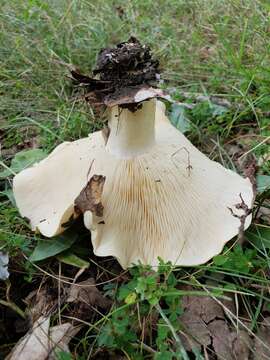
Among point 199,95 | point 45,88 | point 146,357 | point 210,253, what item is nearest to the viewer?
point 146,357

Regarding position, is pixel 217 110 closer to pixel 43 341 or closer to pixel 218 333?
pixel 218 333

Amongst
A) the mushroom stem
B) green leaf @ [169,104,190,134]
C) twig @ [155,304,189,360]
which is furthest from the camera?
green leaf @ [169,104,190,134]

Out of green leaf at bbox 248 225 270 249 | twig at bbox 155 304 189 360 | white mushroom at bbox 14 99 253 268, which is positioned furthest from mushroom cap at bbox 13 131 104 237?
green leaf at bbox 248 225 270 249

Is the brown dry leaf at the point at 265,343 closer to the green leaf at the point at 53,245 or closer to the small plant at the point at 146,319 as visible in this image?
A: the small plant at the point at 146,319

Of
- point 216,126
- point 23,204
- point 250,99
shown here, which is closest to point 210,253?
point 23,204

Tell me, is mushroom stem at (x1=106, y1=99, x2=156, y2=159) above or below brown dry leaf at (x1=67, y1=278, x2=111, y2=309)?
above

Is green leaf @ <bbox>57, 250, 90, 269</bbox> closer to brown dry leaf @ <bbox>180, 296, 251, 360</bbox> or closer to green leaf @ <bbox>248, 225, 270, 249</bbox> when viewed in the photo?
brown dry leaf @ <bbox>180, 296, 251, 360</bbox>

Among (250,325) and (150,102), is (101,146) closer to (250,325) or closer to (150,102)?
(150,102)
